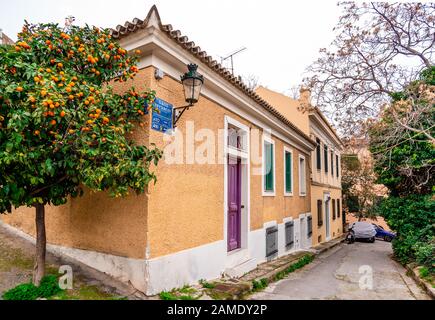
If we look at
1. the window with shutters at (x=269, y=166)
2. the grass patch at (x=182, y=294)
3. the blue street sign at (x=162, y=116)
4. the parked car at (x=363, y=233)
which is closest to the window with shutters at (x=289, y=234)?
the window with shutters at (x=269, y=166)

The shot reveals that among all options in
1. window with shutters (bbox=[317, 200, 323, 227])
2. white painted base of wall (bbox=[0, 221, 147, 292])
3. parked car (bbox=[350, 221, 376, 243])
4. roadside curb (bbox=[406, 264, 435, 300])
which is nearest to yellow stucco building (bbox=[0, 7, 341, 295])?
white painted base of wall (bbox=[0, 221, 147, 292])

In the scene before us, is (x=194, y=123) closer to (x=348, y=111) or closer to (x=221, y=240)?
(x=221, y=240)

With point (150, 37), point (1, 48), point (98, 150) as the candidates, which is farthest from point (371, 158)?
point (1, 48)

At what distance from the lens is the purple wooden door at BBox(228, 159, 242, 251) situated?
274 inches

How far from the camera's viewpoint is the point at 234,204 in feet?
23.4

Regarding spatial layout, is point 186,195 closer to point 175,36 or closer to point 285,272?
point 175,36

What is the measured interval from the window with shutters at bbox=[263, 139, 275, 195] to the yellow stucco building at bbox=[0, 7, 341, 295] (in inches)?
8.5

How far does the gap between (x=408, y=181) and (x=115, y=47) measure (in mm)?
9901

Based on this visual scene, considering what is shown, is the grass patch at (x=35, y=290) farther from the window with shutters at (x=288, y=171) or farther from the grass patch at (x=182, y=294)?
the window with shutters at (x=288, y=171)

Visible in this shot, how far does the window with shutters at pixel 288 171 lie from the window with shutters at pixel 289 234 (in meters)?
1.06

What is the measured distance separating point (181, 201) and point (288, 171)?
265 inches

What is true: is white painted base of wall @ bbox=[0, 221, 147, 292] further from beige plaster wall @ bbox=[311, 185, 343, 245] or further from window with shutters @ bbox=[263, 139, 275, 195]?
beige plaster wall @ bbox=[311, 185, 343, 245]

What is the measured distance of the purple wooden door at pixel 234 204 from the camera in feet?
22.9

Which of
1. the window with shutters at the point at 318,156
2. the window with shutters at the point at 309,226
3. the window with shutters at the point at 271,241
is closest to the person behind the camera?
the window with shutters at the point at 271,241
